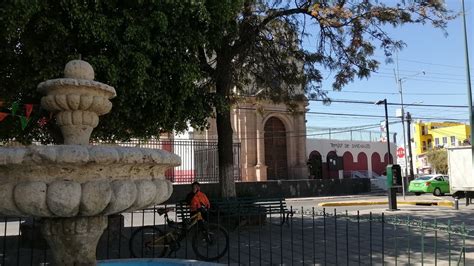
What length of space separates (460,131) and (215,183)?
54448mm

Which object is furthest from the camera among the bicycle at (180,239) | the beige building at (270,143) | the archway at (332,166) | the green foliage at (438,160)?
the green foliage at (438,160)

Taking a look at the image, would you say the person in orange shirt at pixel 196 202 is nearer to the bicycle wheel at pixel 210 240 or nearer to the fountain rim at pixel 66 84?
the bicycle wheel at pixel 210 240


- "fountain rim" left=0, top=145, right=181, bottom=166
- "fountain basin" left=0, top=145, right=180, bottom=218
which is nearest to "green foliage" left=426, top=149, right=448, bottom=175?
"fountain basin" left=0, top=145, right=180, bottom=218

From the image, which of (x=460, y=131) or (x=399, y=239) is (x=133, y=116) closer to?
(x=399, y=239)

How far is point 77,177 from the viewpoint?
3723mm

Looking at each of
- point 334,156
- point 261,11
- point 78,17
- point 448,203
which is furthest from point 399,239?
point 334,156

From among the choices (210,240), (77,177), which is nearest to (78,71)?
(77,177)

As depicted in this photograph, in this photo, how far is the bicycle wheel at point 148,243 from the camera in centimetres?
916

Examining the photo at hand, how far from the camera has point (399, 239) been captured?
433 inches

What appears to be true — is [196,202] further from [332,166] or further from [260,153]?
[332,166]

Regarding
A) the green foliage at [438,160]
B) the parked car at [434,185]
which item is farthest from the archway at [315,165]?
the green foliage at [438,160]

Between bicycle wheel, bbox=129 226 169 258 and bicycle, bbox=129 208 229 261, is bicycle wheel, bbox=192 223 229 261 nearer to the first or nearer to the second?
bicycle, bbox=129 208 229 261

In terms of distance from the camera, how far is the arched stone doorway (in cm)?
3528

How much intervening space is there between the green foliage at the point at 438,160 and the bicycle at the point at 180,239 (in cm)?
5510
